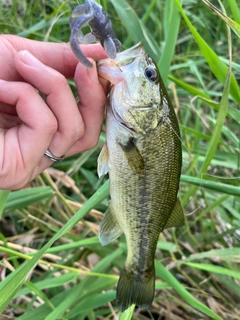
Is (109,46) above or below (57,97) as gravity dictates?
above

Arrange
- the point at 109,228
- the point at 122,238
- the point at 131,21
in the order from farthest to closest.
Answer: the point at 122,238
the point at 131,21
the point at 109,228

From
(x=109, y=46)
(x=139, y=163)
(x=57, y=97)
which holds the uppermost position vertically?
(x=109, y=46)

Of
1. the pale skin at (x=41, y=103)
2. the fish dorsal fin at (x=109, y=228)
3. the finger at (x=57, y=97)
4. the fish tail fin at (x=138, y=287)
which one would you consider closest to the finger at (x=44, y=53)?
the pale skin at (x=41, y=103)

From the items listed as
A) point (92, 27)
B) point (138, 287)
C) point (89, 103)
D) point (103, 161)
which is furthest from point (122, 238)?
point (92, 27)

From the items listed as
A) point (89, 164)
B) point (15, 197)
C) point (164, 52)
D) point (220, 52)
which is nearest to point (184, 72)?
point (220, 52)

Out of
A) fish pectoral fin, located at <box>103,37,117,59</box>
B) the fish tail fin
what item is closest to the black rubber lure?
fish pectoral fin, located at <box>103,37,117,59</box>

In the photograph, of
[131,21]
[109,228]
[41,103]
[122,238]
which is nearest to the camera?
[41,103]

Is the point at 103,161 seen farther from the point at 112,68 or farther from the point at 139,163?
the point at 112,68

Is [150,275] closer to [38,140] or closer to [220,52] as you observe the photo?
[38,140]
